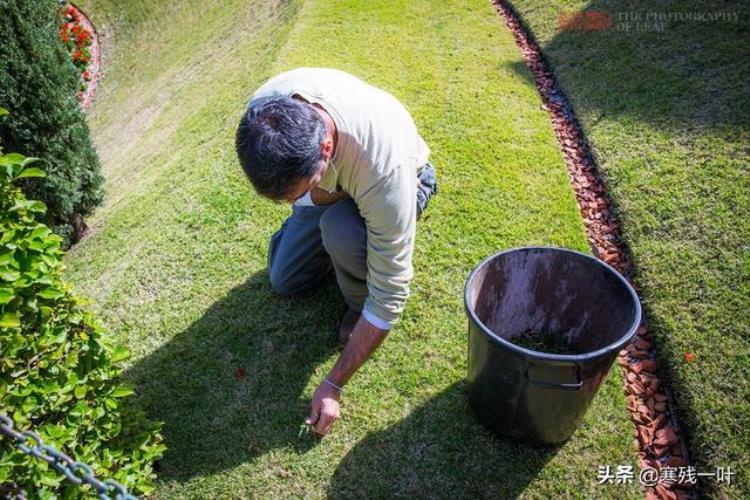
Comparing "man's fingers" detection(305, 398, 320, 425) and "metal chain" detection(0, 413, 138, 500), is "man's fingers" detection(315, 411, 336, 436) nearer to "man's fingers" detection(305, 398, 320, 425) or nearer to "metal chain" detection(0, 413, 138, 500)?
"man's fingers" detection(305, 398, 320, 425)

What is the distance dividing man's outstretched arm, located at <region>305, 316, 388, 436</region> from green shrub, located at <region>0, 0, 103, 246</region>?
11.7 ft

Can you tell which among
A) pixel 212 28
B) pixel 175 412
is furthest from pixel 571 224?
pixel 212 28

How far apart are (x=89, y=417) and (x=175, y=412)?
0.85m

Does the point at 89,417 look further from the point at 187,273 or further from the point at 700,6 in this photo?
the point at 700,6

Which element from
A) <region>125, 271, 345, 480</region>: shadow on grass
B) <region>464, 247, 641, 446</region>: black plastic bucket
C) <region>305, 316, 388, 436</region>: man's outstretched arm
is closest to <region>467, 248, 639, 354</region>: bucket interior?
<region>464, 247, 641, 446</region>: black plastic bucket

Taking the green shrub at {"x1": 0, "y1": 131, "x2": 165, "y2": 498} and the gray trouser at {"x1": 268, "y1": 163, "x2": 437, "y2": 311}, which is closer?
the green shrub at {"x1": 0, "y1": 131, "x2": 165, "y2": 498}

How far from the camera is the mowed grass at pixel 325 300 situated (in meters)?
2.87

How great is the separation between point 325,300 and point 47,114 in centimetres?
318

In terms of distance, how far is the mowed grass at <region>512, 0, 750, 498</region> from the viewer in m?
3.08

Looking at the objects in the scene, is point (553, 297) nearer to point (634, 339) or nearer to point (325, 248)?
point (634, 339)

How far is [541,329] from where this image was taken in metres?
3.07

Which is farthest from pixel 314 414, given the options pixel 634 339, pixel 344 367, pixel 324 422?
pixel 634 339

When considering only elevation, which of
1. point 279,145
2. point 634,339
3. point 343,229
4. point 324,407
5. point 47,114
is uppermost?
point 279,145

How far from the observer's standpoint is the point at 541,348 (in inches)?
119
